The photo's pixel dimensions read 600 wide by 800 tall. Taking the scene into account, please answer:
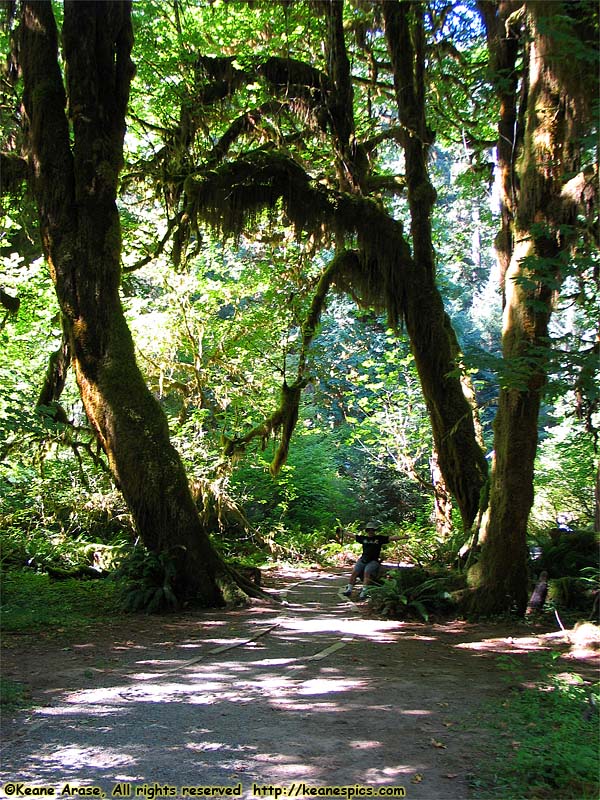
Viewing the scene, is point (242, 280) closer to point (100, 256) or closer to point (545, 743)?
point (100, 256)

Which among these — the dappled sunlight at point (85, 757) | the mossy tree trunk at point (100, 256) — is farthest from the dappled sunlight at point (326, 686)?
the mossy tree trunk at point (100, 256)

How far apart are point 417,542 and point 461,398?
6.83 metres

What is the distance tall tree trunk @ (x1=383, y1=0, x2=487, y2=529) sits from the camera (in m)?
11.6

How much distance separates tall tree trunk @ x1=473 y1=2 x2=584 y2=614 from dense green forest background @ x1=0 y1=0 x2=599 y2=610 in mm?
259

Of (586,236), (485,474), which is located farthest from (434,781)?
(485,474)

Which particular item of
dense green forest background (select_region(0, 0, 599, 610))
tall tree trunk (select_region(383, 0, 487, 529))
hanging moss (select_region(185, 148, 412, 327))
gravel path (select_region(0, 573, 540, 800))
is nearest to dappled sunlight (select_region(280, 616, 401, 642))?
A: gravel path (select_region(0, 573, 540, 800))

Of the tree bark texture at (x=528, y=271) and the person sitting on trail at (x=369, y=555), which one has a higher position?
the tree bark texture at (x=528, y=271)

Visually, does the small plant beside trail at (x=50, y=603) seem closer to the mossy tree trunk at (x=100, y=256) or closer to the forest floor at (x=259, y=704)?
the forest floor at (x=259, y=704)

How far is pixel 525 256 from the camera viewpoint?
786 cm

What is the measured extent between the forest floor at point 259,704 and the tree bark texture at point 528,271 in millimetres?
925

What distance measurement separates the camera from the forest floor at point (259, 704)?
3.81 meters

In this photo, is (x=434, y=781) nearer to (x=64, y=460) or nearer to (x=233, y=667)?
(x=233, y=667)

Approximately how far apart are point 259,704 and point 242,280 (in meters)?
13.0

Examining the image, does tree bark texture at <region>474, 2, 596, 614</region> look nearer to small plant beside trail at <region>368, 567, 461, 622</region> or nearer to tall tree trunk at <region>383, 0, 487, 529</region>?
small plant beside trail at <region>368, 567, 461, 622</region>
